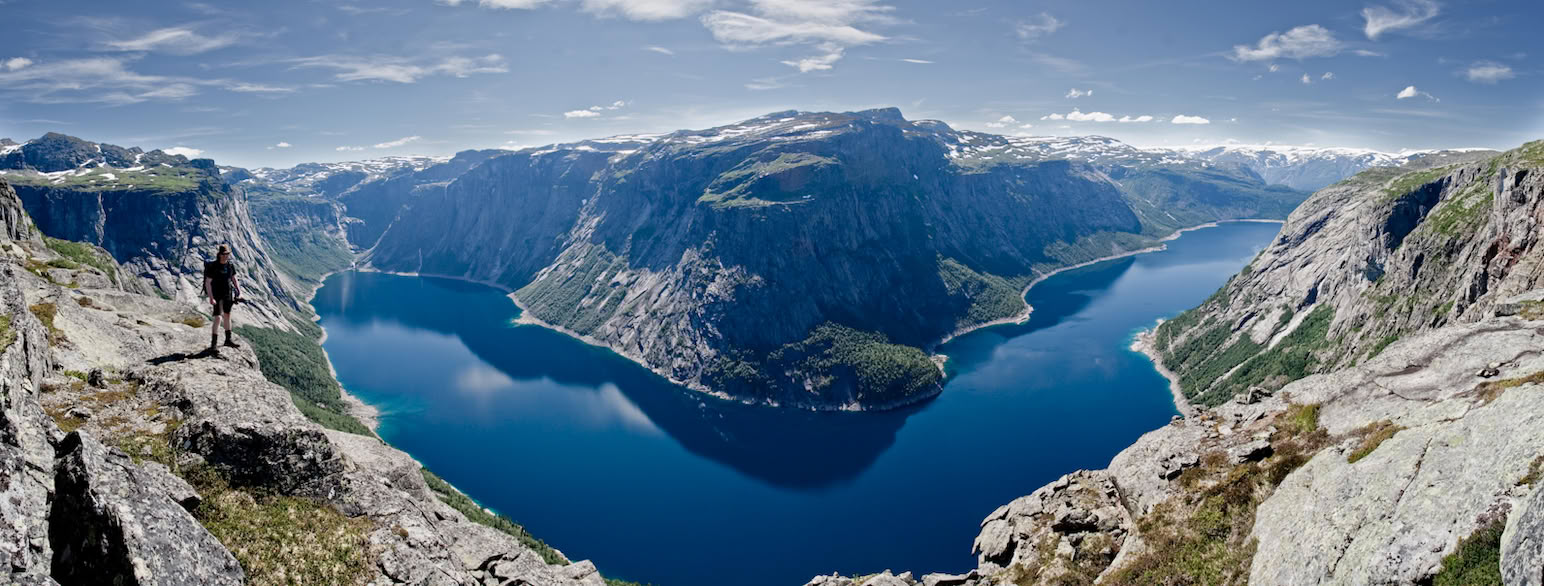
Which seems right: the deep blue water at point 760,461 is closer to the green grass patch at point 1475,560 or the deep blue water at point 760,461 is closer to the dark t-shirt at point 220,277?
the dark t-shirt at point 220,277

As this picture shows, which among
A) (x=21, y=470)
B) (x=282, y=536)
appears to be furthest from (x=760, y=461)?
(x=21, y=470)

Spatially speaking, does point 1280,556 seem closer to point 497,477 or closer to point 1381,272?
point 497,477

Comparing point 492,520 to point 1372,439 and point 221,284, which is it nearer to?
point 221,284

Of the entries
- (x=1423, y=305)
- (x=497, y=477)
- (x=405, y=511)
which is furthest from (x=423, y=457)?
(x=1423, y=305)

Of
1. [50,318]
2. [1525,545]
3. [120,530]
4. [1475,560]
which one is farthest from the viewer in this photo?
[50,318]

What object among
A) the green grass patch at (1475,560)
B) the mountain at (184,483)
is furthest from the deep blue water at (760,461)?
the green grass patch at (1475,560)

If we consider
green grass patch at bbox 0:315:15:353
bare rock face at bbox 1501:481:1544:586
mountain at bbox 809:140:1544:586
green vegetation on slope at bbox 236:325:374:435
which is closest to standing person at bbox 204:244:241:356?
green grass patch at bbox 0:315:15:353

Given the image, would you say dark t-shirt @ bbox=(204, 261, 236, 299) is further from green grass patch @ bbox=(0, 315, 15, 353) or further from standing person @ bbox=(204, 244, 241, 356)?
green grass patch @ bbox=(0, 315, 15, 353)
